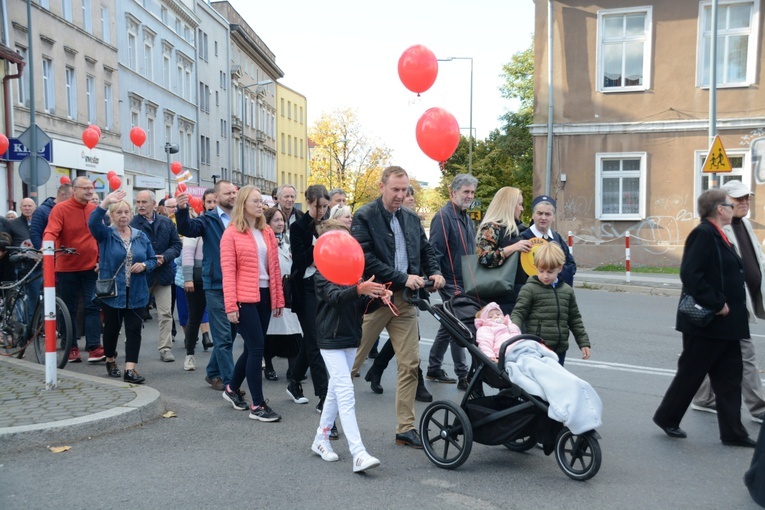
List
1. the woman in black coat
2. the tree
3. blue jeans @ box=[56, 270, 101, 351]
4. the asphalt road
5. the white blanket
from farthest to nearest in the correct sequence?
the tree < blue jeans @ box=[56, 270, 101, 351] < the woman in black coat < the white blanket < the asphalt road

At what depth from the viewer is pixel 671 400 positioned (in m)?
5.98

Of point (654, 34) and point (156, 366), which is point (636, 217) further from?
point (156, 366)

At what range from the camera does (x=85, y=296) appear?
915 centimetres

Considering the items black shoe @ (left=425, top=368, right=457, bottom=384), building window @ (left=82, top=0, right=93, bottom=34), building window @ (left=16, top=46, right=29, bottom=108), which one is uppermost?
building window @ (left=82, top=0, right=93, bottom=34)

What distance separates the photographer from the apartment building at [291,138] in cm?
7788

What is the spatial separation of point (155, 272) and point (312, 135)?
182 ft

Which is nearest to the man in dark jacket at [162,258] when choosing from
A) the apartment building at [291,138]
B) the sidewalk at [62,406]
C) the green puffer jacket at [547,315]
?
the sidewalk at [62,406]

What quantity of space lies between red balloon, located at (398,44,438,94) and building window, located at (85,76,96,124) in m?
27.0

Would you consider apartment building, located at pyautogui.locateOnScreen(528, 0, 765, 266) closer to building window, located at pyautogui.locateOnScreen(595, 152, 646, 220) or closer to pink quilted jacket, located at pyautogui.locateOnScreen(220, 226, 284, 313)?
building window, located at pyautogui.locateOnScreen(595, 152, 646, 220)

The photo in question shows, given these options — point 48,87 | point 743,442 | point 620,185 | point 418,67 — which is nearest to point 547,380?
point 743,442

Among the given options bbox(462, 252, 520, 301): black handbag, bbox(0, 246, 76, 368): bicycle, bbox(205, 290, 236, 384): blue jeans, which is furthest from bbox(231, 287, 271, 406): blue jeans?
bbox(0, 246, 76, 368): bicycle

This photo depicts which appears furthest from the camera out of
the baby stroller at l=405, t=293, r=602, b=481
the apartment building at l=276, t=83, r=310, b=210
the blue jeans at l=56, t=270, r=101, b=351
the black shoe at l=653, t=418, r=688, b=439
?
the apartment building at l=276, t=83, r=310, b=210

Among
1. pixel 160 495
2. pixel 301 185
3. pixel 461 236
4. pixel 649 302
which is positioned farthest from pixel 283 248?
pixel 301 185

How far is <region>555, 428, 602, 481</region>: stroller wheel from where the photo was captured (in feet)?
15.8
